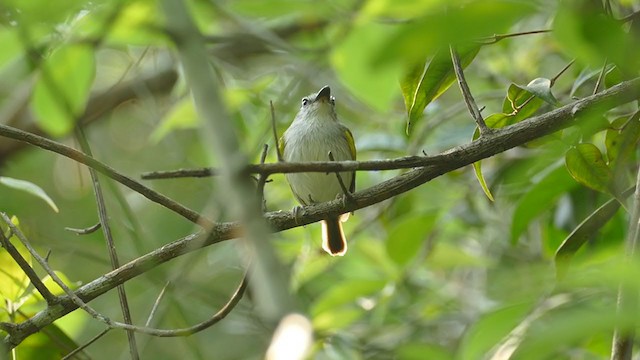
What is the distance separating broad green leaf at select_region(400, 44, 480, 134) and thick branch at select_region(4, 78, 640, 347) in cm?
28

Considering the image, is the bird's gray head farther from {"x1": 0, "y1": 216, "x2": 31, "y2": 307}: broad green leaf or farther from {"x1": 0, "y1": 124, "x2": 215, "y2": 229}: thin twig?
{"x1": 0, "y1": 124, "x2": 215, "y2": 229}: thin twig

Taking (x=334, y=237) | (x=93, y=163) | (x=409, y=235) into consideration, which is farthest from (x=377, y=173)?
(x=93, y=163)

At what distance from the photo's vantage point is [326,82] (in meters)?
5.57

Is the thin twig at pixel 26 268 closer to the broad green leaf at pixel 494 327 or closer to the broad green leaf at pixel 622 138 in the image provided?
the broad green leaf at pixel 494 327

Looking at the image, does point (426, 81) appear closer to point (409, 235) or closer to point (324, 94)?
point (409, 235)

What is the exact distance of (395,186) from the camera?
2164mm

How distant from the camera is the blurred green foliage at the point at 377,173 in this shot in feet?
4.45

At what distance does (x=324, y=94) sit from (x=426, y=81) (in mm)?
2532

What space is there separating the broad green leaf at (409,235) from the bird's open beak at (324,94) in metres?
1.38

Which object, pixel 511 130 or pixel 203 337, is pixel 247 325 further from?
pixel 511 130

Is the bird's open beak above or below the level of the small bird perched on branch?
above

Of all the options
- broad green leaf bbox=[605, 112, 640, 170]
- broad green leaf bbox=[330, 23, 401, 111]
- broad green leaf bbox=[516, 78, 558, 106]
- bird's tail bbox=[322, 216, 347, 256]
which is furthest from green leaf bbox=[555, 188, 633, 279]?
bird's tail bbox=[322, 216, 347, 256]

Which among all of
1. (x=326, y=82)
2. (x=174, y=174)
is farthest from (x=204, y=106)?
(x=326, y=82)

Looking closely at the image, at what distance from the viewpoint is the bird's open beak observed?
16.1ft
